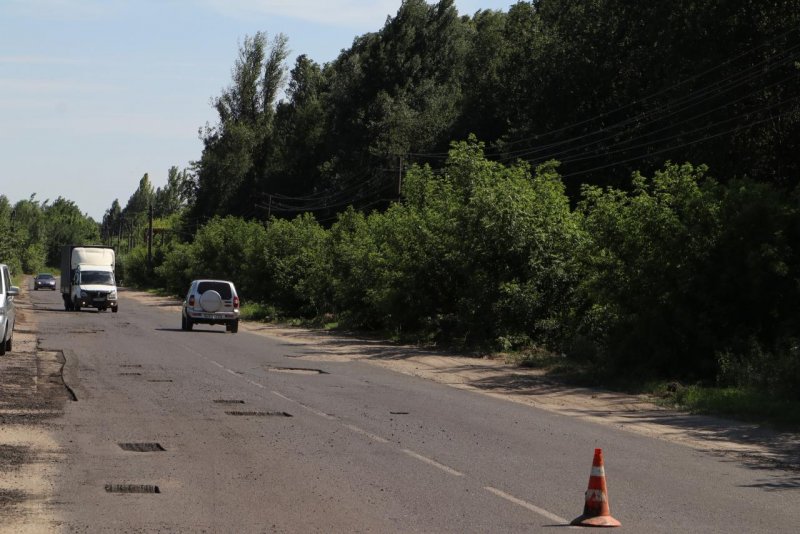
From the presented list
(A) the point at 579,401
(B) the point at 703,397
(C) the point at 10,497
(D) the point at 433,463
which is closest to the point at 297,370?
(A) the point at 579,401

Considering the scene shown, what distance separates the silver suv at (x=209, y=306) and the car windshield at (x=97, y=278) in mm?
15058

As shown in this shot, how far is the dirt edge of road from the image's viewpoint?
14.9 metres

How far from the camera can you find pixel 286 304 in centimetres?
5744

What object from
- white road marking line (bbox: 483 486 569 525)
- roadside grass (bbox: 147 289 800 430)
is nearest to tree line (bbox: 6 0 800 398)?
roadside grass (bbox: 147 289 800 430)

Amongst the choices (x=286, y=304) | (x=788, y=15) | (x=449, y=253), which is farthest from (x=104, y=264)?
(x=788, y=15)

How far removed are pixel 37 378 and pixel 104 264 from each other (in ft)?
138

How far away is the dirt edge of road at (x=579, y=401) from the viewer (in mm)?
14906

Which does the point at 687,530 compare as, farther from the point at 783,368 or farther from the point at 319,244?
the point at 319,244

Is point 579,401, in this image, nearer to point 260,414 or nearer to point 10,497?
point 260,414

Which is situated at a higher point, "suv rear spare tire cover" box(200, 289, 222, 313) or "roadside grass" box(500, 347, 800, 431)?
"suv rear spare tire cover" box(200, 289, 222, 313)

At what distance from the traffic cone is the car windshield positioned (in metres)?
47.4

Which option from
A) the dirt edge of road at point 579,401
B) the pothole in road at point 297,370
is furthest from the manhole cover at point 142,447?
the pothole in road at point 297,370

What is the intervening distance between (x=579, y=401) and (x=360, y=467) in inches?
391

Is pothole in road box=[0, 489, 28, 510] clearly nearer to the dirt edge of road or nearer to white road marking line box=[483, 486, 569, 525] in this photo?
white road marking line box=[483, 486, 569, 525]
